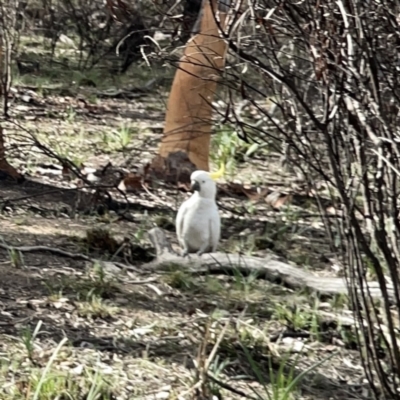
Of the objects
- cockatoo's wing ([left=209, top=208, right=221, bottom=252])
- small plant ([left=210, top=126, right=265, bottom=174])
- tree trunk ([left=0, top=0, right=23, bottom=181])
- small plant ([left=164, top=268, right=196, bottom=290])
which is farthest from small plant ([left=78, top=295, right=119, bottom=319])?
small plant ([left=210, top=126, right=265, bottom=174])

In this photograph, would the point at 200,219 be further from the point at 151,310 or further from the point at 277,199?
the point at 277,199

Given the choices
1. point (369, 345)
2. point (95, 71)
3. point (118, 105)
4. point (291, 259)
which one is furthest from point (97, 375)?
point (95, 71)

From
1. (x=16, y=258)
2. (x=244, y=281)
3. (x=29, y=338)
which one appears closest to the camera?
(x=29, y=338)

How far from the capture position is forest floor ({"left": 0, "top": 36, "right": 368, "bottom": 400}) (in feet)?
12.3

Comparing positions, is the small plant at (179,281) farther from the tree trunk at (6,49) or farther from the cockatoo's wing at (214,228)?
the tree trunk at (6,49)

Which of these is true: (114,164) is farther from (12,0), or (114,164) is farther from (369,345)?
(369,345)

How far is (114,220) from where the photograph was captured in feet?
20.5

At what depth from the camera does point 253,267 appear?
515cm

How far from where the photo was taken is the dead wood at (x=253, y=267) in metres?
4.98

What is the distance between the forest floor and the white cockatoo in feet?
0.65

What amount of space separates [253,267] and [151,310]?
0.75 meters

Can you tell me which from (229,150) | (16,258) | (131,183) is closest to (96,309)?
(16,258)

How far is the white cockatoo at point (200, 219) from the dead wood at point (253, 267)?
64 mm

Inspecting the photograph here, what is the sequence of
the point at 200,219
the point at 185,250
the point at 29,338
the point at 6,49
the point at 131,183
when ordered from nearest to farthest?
the point at 29,338 → the point at 200,219 → the point at 185,250 → the point at 131,183 → the point at 6,49
